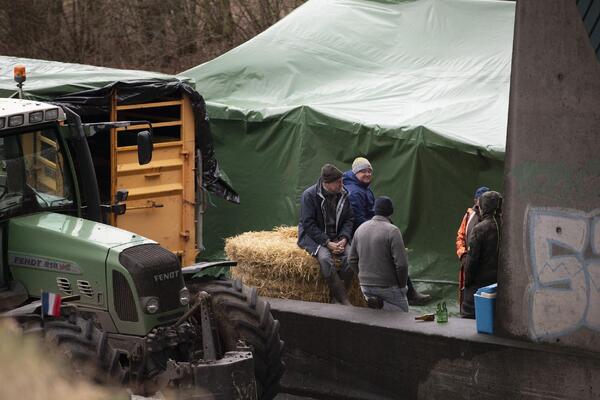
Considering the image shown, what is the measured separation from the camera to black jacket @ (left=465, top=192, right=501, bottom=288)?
35.8ft

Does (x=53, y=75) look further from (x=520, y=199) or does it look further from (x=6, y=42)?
(x=6, y=42)

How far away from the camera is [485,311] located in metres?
9.70

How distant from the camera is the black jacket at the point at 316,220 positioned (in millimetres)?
11172

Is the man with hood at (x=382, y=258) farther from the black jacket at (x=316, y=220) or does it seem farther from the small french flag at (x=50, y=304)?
the small french flag at (x=50, y=304)

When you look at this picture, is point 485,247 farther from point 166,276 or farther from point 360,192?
point 166,276

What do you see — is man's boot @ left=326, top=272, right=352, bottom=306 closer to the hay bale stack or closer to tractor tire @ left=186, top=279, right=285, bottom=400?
the hay bale stack

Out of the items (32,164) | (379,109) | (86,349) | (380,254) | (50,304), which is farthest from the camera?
(379,109)

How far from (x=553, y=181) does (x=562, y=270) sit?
0.70 metres

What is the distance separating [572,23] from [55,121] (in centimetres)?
409

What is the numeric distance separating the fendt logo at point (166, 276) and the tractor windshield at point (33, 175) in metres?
1.20

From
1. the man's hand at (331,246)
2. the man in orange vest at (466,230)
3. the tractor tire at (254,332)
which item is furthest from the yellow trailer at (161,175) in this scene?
the tractor tire at (254,332)

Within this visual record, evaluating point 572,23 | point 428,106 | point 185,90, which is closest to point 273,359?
point 572,23

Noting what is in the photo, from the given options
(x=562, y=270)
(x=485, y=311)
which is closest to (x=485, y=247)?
(x=485, y=311)

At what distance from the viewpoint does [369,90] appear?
51.1ft
